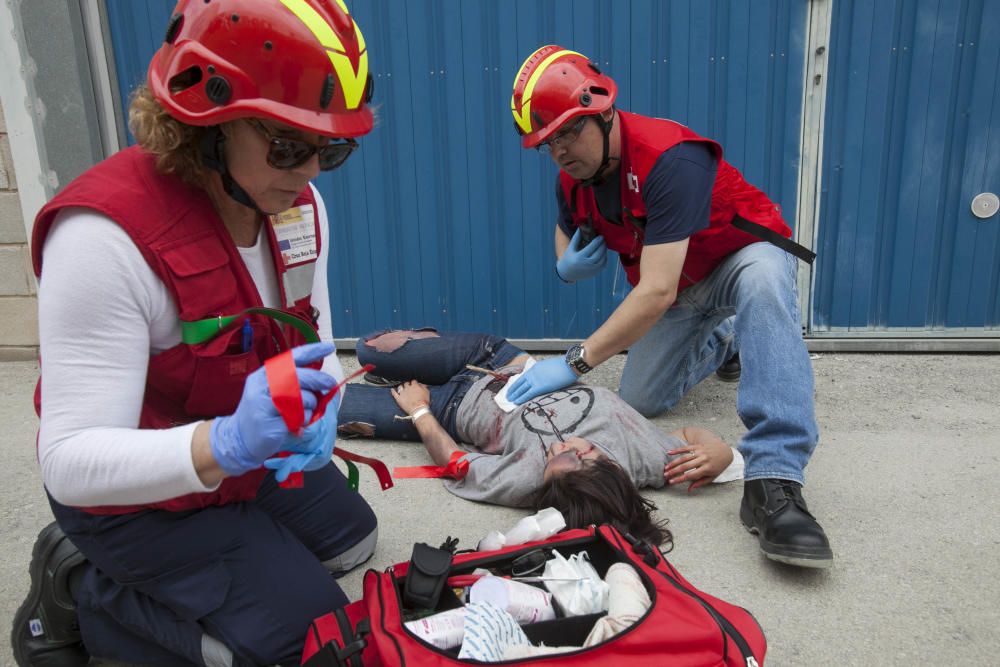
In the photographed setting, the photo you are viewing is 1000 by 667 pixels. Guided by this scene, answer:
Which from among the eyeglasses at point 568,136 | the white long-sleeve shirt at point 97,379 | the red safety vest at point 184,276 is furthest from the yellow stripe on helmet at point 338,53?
the eyeglasses at point 568,136

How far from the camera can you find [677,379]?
3.15 meters

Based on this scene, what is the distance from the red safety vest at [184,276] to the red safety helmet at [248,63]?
0.54 ft

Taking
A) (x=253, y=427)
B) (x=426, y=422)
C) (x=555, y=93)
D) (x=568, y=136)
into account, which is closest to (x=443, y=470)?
(x=426, y=422)

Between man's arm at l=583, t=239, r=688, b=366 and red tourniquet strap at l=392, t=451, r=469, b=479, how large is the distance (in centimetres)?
54

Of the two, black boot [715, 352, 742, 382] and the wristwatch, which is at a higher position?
the wristwatch

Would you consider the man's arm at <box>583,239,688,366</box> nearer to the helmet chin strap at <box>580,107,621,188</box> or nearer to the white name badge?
the helmet chin strap at <box>580,107,621,188</box>

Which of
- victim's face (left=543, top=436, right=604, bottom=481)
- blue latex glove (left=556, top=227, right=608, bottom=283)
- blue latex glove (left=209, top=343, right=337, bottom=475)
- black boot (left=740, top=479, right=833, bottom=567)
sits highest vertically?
blue latex glove (left=209, top=343, right=337, bottom=475)

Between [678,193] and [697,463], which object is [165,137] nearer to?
[678,193]

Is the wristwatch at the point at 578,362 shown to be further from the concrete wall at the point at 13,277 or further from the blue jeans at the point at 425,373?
the concrete wall at the point at 13,277

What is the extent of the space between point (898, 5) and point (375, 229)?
2.62 metres

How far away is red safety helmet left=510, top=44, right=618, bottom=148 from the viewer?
7.95 ft

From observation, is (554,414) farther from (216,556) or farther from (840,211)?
(840,211)

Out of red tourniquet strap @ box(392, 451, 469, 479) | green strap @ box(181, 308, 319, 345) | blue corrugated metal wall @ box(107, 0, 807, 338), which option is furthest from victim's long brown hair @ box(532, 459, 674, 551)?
blue corrugated metal wall @ box(107, 0, 807, 338)

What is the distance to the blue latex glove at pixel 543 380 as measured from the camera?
2.64 m
